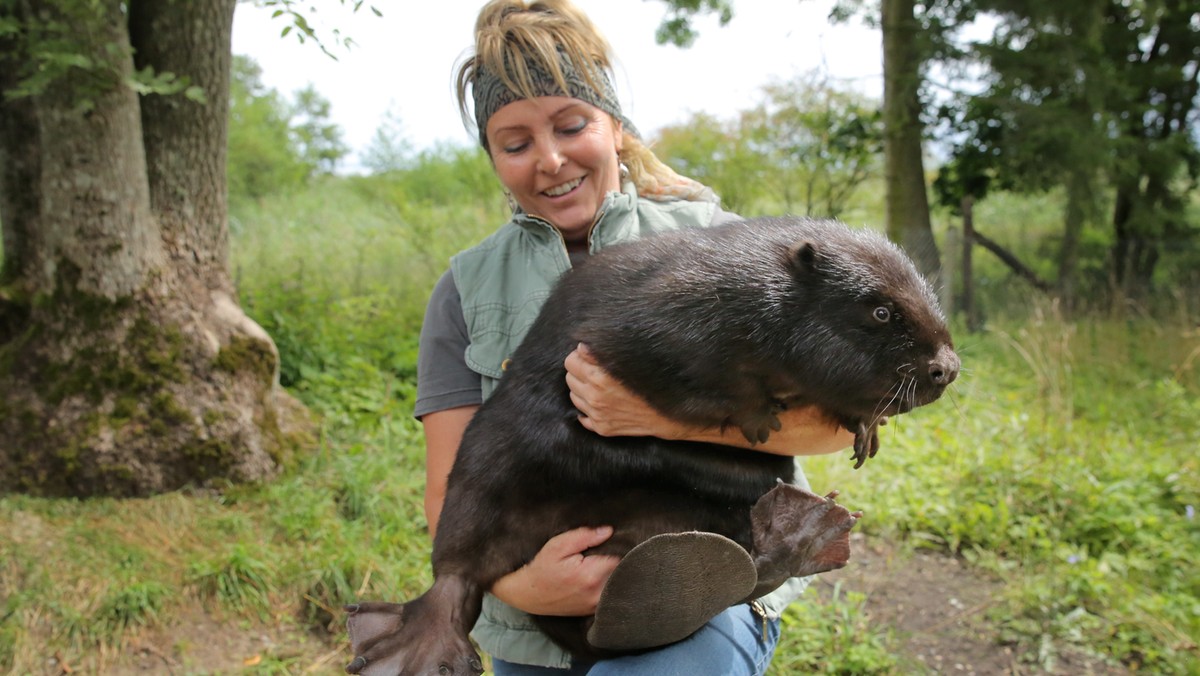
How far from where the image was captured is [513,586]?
215 centimetres

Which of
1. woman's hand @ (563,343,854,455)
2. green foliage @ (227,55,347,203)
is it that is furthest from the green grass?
green foliage @ (227,55,347,203)

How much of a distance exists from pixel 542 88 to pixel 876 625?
3134 millimetres

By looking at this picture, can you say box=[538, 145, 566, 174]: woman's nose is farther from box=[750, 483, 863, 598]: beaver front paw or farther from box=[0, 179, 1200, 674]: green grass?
box=[0, 179, 1200, 674]: green grass

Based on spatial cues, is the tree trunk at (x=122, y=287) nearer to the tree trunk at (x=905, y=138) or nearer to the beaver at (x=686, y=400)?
the beaver at (x=686, y=400)

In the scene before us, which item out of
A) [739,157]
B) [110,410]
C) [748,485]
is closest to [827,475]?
[748,485]

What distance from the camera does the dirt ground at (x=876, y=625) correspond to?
3887mm

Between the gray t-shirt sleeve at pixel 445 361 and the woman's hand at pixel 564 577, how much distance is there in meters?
0.62

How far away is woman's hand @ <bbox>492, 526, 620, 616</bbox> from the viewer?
2.06 metres

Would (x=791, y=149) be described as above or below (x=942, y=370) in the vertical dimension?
above

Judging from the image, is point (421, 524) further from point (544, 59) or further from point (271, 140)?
point (271, 140)

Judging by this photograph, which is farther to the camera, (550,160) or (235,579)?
(235,579)

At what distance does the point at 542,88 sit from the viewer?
2.47 metres

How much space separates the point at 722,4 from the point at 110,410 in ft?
29.0

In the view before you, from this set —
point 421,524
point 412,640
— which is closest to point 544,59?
point 412,640
